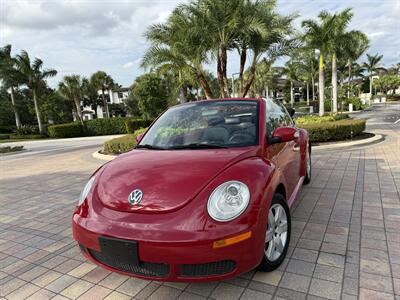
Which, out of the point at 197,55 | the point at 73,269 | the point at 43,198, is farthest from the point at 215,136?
the point at 197,55

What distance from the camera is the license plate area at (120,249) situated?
2.05 m

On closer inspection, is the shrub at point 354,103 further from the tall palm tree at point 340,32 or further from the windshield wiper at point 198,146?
the windshield wiper at point 198,146

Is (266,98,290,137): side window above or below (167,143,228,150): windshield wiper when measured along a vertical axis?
above

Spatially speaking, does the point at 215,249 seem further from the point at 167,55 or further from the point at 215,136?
the point at 167,55

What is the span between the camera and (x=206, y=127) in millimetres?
3256

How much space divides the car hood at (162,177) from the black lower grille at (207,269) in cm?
42

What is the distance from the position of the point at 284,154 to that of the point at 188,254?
178 centimetres

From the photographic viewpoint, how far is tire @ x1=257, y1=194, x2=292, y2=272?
8.18 feet

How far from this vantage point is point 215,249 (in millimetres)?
1971

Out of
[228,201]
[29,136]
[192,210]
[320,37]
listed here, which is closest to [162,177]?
[192,210]

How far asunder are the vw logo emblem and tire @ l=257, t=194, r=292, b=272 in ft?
3.41

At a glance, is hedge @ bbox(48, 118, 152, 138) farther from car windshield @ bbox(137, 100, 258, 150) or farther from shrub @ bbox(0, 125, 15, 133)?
car windshield @ bbox(137, 100, 258, 150)

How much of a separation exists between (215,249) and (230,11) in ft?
37.9

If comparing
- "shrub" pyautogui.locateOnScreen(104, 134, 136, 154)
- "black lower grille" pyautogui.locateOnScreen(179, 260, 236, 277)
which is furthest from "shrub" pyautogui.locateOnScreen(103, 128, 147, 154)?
"black lower grille" pyautogui.locateOnScreen(179, 260, 236, 277)
